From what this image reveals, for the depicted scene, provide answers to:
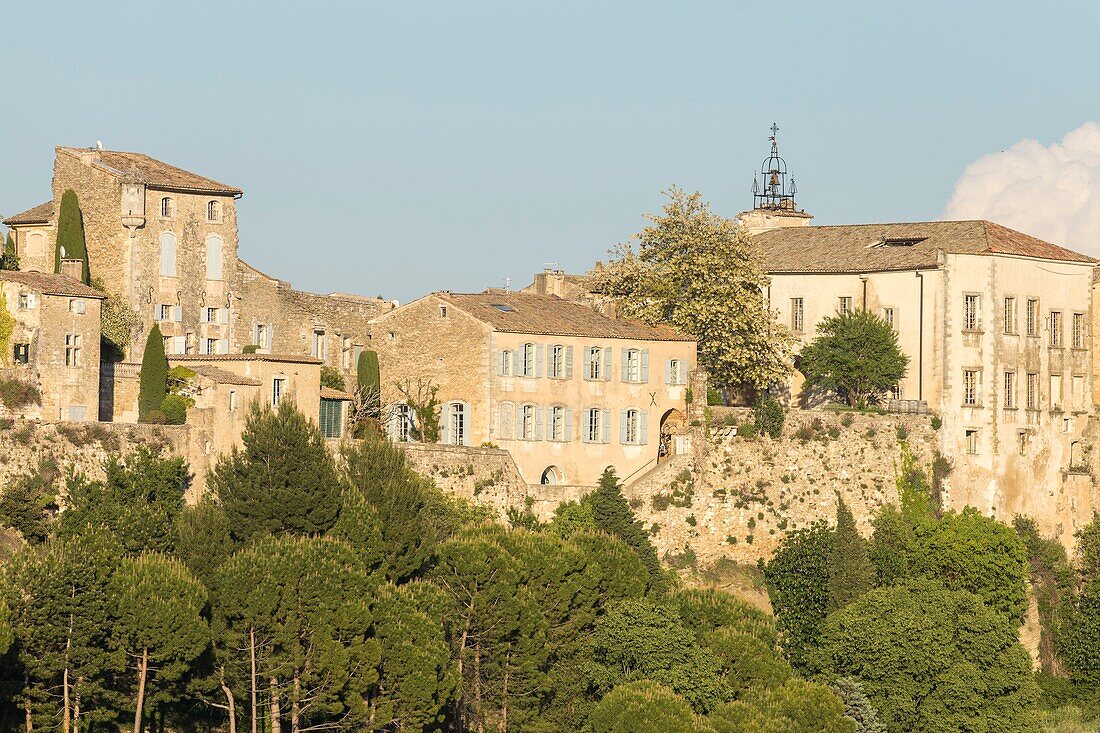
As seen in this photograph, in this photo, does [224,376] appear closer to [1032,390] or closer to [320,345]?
[320,345]

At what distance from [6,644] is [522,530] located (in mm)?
19824

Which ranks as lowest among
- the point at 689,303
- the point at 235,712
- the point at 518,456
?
the point at 235,712

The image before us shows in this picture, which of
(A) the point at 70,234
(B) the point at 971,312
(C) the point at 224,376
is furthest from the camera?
(B) the point at 971,312

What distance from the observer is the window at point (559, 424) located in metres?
81.2

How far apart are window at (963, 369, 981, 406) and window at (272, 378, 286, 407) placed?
24.3 metres

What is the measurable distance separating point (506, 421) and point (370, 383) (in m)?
4.96

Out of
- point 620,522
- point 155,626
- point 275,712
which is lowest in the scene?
point 275,712

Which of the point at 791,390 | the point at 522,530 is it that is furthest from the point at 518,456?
the point at 791,390

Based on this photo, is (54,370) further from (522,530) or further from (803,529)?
(803,529)

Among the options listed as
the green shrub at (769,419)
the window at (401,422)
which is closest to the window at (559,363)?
the window at (401,422)

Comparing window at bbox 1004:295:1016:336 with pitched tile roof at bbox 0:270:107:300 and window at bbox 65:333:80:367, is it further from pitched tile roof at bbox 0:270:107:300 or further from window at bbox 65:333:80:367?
window at bbox 65:333:80:367

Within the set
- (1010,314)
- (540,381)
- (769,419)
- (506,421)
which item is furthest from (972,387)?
(506,421)

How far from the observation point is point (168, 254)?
84938 mm

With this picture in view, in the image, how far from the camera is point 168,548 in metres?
66.1
